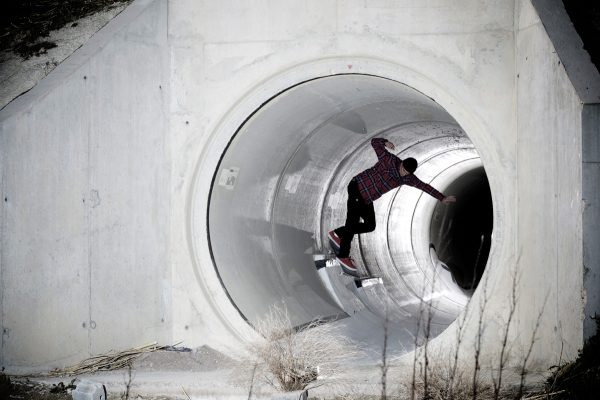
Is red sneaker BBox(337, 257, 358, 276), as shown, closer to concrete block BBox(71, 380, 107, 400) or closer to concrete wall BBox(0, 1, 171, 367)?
concrete wall BBox(0, 1, 171, 367)

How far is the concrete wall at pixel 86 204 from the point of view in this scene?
272 inches

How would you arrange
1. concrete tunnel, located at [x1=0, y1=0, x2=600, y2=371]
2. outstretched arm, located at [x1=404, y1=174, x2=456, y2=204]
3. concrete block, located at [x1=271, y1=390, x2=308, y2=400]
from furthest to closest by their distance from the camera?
1. outstretched arm, located at [x1=404, y1=174, x2=456, y2=204]
2. concrete tunnel, located at [x1=0, y1=0, x2=600, y2=371]
3. concrete block, located at [x1=271, y1=390, x2=308, y2=400]

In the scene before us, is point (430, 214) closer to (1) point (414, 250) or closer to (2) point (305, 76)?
(1) point (414, 250)

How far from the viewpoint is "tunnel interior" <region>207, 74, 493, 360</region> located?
23.1 ft

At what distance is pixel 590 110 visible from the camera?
5.17 metres

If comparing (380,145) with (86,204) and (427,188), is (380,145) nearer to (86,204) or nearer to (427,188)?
(427,188)

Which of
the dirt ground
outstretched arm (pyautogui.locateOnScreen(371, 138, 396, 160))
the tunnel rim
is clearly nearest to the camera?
the dirt ground

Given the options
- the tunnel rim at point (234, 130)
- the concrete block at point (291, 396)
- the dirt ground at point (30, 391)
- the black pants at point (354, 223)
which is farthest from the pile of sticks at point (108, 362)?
the black pants at point (354, 223)

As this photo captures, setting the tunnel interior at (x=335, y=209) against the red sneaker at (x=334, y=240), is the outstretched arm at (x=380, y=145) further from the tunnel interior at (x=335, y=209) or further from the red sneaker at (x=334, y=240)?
the red sneaker at (x=334, y=240)

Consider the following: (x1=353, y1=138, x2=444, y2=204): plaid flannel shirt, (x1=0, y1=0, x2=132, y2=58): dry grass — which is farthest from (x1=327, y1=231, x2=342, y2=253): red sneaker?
(x1=0, y1=0, x2=132, y2=58): dry grass

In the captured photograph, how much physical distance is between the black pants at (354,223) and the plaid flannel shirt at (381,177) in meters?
0.13

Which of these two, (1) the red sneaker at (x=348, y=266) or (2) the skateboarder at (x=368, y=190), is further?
(1) the red sneaker at (x=348, y=266)

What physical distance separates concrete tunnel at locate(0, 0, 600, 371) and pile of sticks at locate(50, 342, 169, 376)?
0.35ft

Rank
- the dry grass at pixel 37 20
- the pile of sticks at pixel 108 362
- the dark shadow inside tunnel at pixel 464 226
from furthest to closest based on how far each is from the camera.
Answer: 1. the dark shadow inside tunnel at pixel 464 226
2. the dry grass at pixel 37 20
3. the pile of sticks at pixel 108 362
